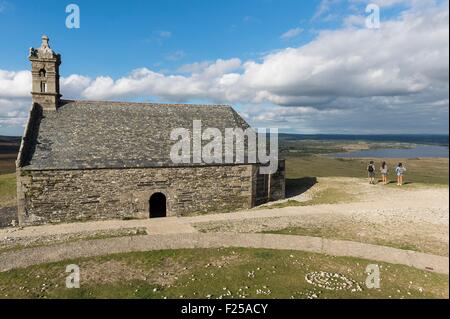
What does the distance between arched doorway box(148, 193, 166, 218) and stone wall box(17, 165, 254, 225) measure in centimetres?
115

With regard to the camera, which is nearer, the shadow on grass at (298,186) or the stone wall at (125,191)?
the stone wall at (125,191)

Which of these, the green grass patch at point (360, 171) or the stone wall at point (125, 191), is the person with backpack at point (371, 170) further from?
the stone wall at point (125, 191)

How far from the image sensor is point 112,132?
879 inches

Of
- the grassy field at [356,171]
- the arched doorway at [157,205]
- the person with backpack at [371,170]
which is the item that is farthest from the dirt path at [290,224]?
the grassy field at [356,171]

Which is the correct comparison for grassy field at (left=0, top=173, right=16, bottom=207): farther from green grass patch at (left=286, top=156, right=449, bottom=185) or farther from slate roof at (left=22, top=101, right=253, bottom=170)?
green grass patch at (left=286, top=156, right=449, bottom=185)

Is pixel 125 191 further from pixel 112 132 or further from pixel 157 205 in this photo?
pixel 112 132

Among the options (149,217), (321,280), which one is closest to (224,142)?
(149,217)

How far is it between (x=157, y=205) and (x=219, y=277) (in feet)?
38.2

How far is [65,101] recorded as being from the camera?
24094mm

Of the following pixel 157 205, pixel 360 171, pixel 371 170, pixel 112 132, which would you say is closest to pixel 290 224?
pixel 157 205

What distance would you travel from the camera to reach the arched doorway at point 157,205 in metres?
22.0

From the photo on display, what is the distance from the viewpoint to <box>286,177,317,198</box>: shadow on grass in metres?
27.0

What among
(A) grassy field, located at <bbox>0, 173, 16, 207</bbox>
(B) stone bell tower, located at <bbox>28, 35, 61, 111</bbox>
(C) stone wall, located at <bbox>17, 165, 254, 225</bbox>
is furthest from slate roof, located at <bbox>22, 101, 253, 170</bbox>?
(A) grassy field, located at <bbox>0, 173, 16, 207</bbox>

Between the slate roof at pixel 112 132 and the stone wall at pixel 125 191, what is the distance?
0.67 metres
